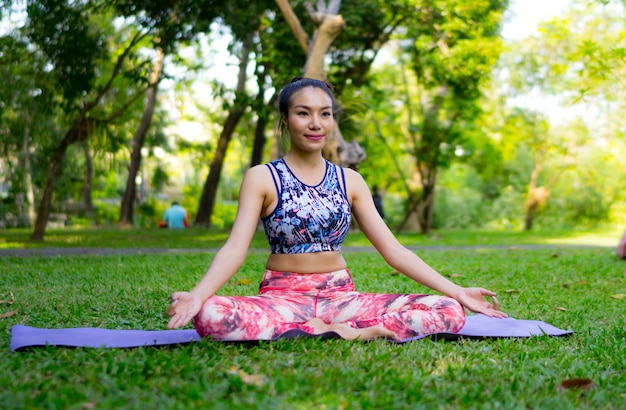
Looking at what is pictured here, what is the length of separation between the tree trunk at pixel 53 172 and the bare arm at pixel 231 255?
32.2 feet

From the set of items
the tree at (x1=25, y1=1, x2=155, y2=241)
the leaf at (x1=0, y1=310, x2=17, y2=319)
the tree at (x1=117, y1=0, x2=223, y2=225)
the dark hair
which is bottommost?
the leaf at (x1=0, y1=310, x2=17, y2=319)

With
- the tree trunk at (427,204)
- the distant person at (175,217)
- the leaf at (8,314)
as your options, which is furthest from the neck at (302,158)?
the distant person at (175,217)

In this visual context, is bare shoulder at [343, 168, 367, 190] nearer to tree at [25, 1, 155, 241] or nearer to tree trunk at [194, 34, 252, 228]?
tree at [25, 1, 155, 241]

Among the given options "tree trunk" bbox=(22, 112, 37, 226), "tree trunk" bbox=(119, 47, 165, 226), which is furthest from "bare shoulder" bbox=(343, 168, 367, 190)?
"tree trunk" bbox=(22, 112, 37, 226)

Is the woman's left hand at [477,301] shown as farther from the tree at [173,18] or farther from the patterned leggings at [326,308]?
the tree at [173,18]

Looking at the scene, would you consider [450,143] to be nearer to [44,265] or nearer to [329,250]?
[44,265]

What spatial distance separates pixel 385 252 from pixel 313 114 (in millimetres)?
842

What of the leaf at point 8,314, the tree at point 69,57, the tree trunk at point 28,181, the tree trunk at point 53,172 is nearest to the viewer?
the leaf at point 8,314

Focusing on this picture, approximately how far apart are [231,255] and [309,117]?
864mm

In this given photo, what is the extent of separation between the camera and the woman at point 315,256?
3.48 meters

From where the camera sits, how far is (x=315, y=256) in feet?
12.0

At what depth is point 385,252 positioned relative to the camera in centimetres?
376

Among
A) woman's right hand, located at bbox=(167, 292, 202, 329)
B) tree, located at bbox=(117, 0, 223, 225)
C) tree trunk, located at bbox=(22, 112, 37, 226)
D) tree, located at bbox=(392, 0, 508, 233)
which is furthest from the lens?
tree trunk, located at bbox=(22, 112, 37, 226)

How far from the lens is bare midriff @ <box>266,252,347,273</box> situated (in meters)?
3.66
